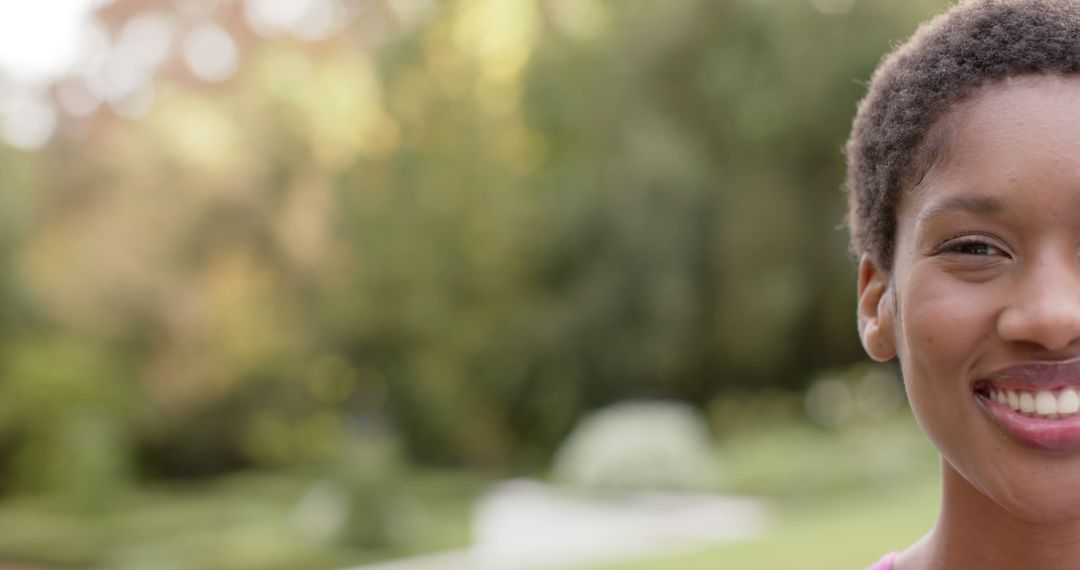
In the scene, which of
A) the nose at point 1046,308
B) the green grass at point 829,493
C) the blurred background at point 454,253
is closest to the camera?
the nose at point 1046,308

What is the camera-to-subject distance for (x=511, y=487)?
13984 millimetres

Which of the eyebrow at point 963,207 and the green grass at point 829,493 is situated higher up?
the green grass at point 829,493

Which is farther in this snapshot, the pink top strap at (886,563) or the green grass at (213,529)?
the green grass at (213,529)

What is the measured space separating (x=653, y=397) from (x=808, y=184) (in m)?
3.95

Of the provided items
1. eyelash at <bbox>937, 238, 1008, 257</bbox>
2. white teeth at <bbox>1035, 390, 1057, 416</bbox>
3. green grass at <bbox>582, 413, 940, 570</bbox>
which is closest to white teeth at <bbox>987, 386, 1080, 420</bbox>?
white teeth at <bbox>1035, 390, 1057, 416</bbox>

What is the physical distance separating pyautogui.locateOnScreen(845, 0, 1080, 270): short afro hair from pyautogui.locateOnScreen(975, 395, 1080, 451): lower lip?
261mm

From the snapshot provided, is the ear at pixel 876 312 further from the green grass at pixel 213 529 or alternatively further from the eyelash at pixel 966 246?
the green grass at pixel 213 529

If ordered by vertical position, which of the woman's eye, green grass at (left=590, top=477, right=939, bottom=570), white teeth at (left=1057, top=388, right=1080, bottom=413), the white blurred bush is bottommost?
white teeth at (left=1057, top=388, right=1080, bottom=413)

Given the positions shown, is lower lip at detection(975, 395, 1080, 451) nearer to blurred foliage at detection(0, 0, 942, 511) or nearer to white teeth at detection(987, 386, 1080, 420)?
white teeth at detection(987, 386, 1080, 420)

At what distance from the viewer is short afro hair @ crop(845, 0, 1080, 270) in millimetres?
1210

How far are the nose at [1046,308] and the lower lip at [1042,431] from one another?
0.26 feet

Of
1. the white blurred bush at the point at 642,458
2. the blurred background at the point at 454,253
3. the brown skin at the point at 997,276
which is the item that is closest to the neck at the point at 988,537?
the brown skin at the point at 997,276

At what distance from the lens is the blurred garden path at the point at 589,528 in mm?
9695

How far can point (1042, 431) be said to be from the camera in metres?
1.14
